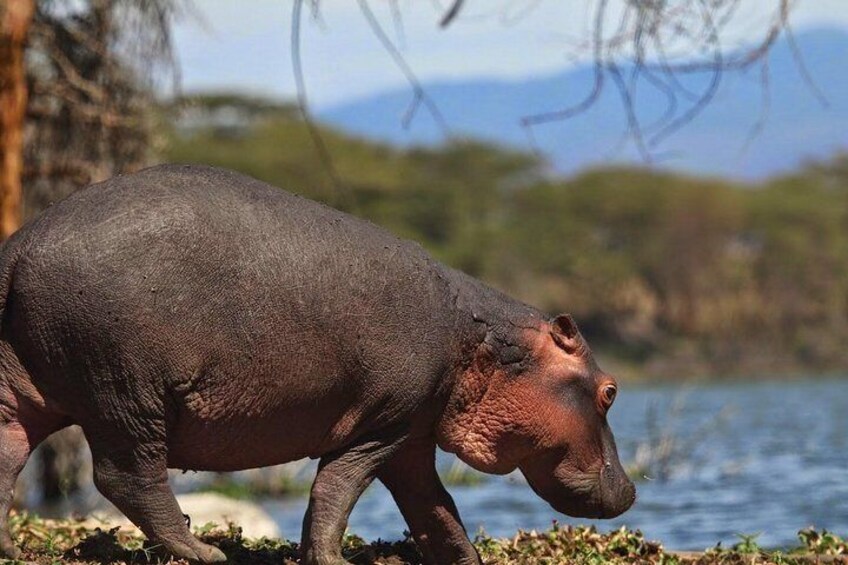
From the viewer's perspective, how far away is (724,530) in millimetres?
14375

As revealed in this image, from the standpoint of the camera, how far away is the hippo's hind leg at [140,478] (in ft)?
19.0

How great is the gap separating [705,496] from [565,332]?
12.8 m

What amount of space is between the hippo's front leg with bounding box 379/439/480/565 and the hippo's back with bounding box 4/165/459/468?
583mm

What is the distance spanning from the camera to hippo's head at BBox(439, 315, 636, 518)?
6.45 m

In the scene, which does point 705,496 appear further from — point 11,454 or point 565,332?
point 11,454

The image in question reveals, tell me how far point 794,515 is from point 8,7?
30.9ft

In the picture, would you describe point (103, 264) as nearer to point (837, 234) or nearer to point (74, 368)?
point (74, 368)

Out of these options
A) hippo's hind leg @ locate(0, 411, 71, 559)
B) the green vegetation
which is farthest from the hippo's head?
the green vegetation

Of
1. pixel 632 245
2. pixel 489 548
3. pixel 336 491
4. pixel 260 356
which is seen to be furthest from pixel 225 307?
pixel 632 245

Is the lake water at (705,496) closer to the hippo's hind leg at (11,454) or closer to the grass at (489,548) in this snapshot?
the grass at (489,548)

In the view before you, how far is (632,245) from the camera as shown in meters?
68.1

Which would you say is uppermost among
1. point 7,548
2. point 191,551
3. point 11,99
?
point 11,99

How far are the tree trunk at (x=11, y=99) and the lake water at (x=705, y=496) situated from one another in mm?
4030

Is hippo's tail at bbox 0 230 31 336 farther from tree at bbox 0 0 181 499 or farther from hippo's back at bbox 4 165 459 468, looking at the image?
tree at bbox 0 0 181 499
